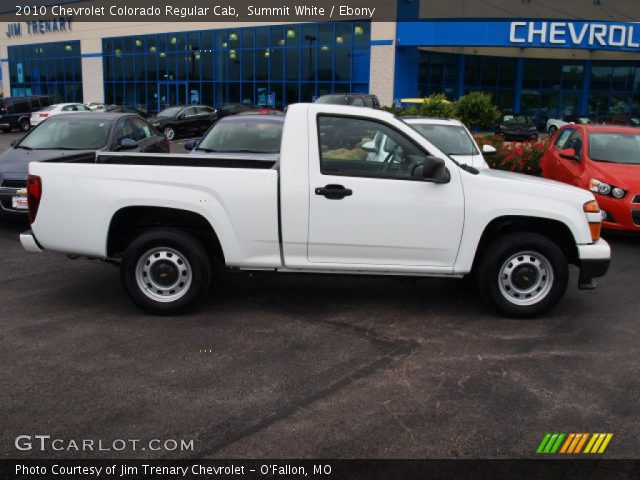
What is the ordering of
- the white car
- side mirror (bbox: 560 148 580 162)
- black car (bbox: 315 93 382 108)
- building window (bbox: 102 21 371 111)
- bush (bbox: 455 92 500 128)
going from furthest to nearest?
building window (bbox: 102 21 371 111) → the white car → black car (bbox: 315 93 382 108) → bush (bbox: 455 92 500 128) → side mirror (bbox: 560 148 580 162)

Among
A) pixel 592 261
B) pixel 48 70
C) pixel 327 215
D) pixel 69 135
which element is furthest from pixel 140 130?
pixel 48 70

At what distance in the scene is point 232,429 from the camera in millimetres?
3738

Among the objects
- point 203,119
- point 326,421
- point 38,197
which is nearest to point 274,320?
point 326,421

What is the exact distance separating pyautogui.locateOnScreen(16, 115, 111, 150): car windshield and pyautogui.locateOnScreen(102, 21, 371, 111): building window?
83.9 feet

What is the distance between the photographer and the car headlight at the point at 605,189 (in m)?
8.62

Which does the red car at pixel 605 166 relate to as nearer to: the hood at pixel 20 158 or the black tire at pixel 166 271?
the black tire at pixel 166 271

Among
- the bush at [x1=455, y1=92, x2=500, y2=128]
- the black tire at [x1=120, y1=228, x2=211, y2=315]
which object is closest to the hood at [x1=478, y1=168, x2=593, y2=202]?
the black tire at [x1=120, y1=228, x2=211, y2=315]

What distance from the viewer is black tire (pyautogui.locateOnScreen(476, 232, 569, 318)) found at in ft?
18.4

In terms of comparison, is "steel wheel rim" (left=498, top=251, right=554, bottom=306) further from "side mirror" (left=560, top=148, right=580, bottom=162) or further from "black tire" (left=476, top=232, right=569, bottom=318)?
"side mirror" (left=560, top=148, right=580, bottom=162)

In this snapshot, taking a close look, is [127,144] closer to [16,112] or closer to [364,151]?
[364,151]

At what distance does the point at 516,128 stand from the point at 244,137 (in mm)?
22773

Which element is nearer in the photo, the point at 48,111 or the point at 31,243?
the point at 31,243

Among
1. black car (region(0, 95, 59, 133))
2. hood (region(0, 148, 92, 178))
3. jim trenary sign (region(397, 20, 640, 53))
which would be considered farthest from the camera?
jim trenary sign (region(397, 20, 640, 53))

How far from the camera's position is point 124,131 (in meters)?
10.5
